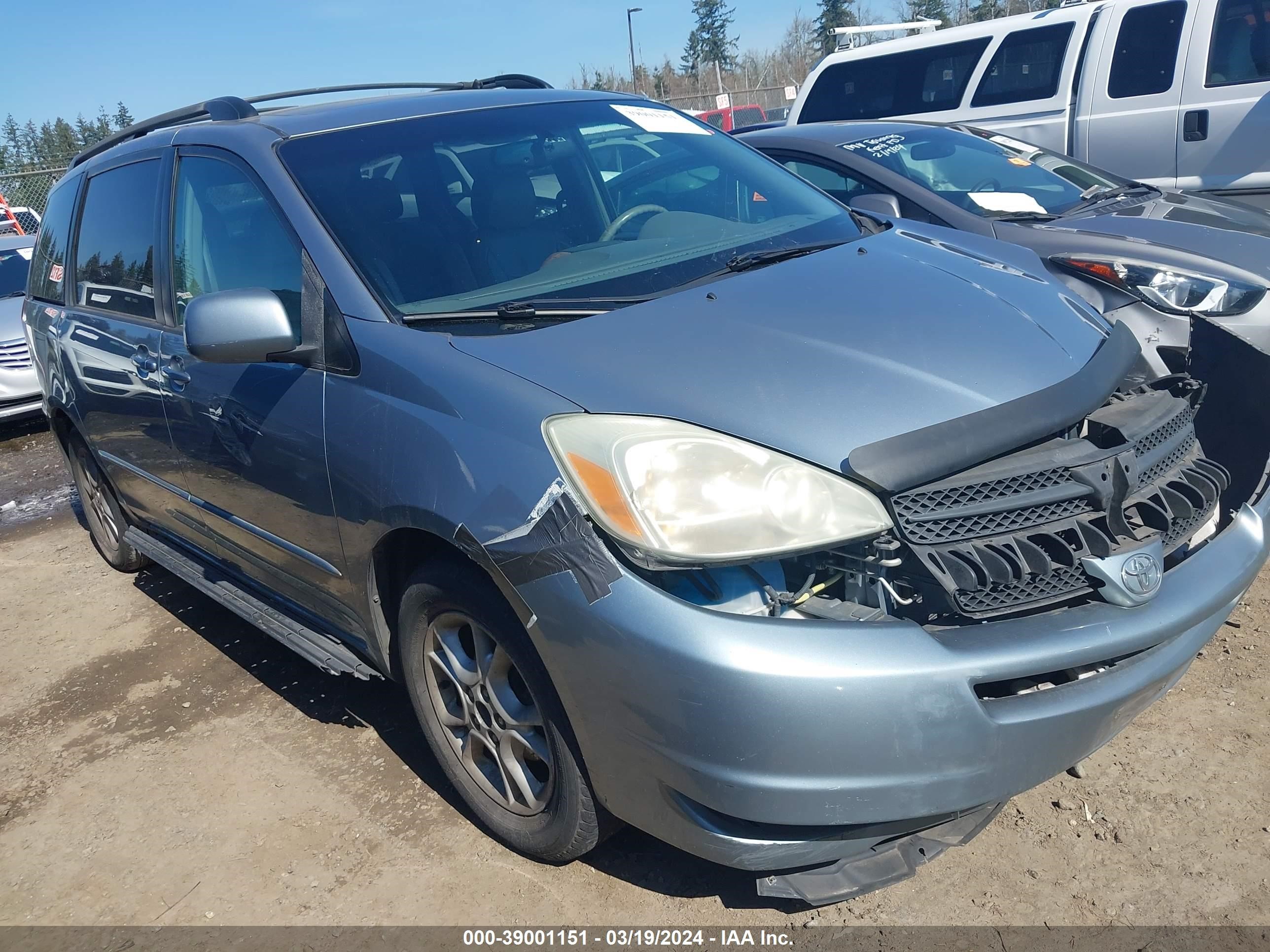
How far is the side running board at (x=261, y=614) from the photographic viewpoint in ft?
9.89

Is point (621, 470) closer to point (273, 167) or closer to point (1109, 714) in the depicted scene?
point (1109, 714)

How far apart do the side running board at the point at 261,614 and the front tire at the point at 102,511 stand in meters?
0.56

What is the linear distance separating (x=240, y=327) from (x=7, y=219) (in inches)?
816

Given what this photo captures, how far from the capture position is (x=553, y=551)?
2.09 m

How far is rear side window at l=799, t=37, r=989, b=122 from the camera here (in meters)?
8.51

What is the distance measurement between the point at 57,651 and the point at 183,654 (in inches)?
27.5

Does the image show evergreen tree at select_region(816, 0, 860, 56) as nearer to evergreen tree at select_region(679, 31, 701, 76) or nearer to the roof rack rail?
evergreen tree at select_region(679, 31, 701, 76)

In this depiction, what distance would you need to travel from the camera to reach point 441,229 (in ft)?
9.39

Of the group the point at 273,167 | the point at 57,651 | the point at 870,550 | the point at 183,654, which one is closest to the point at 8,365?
the point at 57,651

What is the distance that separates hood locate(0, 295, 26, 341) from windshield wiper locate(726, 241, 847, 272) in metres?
7.68

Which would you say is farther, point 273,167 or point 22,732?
point 22,732

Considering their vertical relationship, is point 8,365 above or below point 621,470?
below

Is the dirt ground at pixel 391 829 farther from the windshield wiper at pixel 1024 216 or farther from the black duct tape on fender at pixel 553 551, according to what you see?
the windshield wiper at pixel 1024 216

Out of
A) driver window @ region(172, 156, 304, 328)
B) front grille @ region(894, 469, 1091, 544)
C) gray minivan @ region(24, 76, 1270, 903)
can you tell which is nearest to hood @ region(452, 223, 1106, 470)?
gray minivan @ region(24, 76, 1270, 903)
